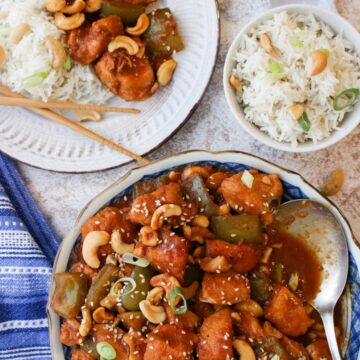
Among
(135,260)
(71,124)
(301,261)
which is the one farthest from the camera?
(71,124)

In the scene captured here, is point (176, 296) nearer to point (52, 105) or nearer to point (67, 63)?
point (52, 105)

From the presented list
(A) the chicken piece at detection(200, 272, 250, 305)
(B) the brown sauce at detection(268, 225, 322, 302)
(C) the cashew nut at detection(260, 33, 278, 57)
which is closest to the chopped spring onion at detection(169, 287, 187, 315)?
(A) the chicken piece at detection(200, 272, 250, 305)

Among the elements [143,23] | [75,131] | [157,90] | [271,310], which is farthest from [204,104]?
[271,310]

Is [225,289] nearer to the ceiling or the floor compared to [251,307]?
nearer to the ceiling

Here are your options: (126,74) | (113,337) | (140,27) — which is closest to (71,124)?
(126,74)

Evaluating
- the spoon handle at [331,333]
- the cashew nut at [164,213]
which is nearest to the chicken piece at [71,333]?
the cashew nut at [164,213]

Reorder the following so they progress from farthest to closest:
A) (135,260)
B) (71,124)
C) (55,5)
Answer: (71,124)
(55,5)
(135,260)

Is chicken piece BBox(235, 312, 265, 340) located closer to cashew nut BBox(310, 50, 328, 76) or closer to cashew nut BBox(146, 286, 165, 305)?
cashew nut BBox(146, 286, 165, 305)
